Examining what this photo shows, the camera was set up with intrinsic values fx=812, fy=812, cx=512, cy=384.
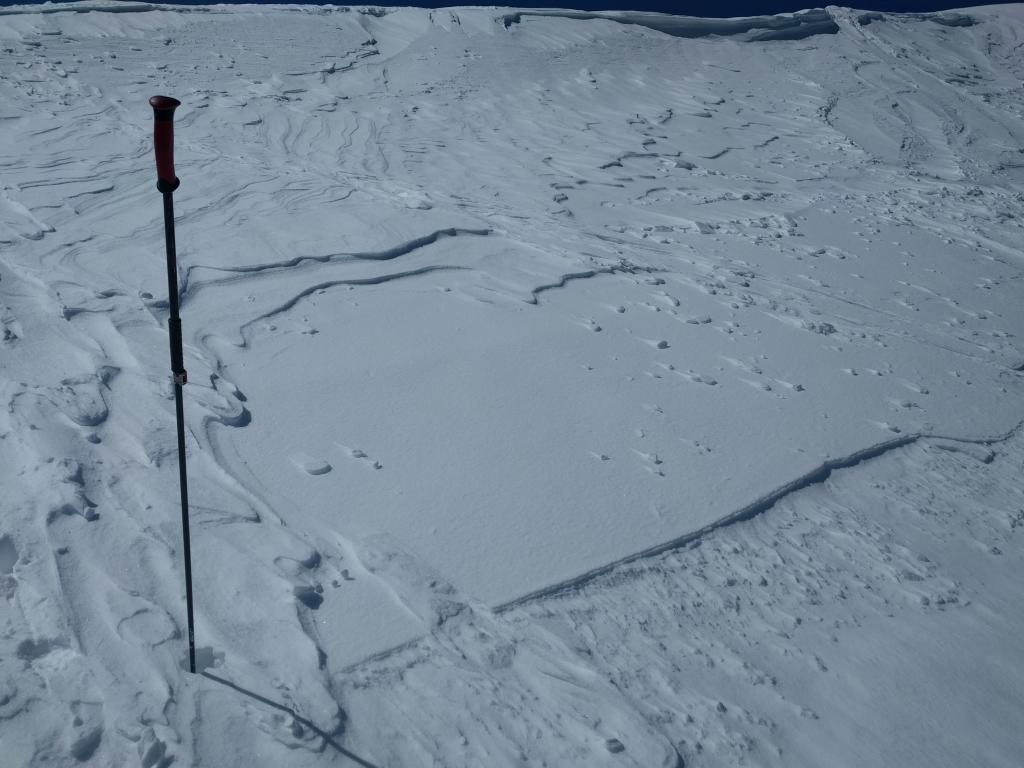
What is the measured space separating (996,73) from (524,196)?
25.4 ft

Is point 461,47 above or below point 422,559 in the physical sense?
above

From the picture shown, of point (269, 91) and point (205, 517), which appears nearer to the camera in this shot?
point (205, 517)

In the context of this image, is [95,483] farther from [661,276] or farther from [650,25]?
[650,25]

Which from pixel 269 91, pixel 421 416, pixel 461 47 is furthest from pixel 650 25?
pixel 421 416

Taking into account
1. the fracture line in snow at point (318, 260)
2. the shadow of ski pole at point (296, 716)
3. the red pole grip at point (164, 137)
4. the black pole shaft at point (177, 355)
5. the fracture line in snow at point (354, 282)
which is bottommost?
the shadow of ski pole at point (296, 716)

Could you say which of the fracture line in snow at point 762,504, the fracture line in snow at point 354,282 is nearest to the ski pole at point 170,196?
the fracture line in snow at point 762,504

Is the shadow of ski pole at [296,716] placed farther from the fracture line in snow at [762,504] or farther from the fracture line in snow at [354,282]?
the fracture line in snow at [354,282]

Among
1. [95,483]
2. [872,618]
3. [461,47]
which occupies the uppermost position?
[461,47]

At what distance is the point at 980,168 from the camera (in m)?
7.59

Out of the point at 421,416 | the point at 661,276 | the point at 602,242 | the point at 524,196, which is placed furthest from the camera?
the point at 524,196

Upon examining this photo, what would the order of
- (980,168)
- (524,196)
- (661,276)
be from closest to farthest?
(661,276) → (524,196) → (980,168)

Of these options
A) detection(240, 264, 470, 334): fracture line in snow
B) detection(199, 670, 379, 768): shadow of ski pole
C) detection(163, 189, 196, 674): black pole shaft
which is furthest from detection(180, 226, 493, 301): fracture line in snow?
detection(199, 670, 379, 768): shadow of ski pole

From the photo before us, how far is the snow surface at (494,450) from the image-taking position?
205 cm

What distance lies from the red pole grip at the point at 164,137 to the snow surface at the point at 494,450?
1.19m
